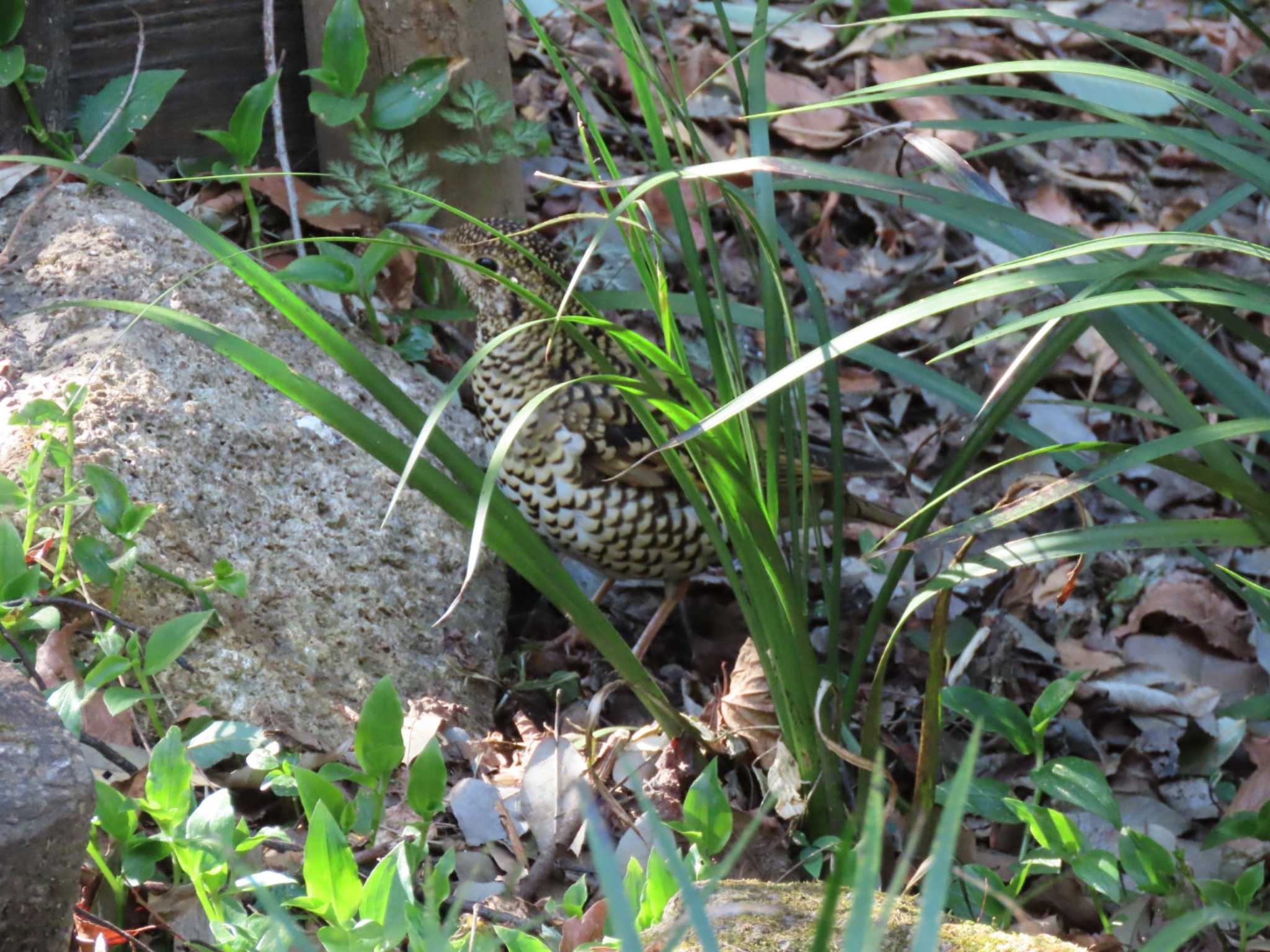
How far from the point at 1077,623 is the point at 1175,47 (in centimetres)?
368

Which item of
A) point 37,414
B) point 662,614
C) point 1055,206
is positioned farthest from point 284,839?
point 1055,206

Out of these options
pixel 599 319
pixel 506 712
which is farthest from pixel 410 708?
pixel 599 319

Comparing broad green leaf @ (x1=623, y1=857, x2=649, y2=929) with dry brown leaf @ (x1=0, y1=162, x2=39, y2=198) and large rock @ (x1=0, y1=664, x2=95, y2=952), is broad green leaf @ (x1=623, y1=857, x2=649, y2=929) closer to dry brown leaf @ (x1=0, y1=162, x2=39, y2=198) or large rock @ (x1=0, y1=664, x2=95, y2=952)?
large rock @ (x1=0, y1=664, x2=95, y2=952)


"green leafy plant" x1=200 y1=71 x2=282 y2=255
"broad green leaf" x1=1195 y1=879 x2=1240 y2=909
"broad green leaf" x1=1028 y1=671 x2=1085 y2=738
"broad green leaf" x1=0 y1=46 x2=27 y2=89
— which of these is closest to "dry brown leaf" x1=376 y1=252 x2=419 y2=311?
"green leafy plant" x1=200 y1=71 x2=282 y2=255

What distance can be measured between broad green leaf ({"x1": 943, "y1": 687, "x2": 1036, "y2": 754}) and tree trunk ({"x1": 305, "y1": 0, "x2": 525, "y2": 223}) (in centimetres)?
211

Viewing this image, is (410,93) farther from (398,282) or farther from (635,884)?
(635,884)

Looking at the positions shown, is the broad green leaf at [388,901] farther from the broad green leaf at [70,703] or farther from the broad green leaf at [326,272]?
the broad green leaf at [326,272]

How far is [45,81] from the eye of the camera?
3418mm

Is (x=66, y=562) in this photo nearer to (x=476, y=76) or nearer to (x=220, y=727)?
(x=220, y=727)

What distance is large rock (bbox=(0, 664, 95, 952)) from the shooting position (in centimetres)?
155

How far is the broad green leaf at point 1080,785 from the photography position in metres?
2.25

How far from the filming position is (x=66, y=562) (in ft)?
8.38

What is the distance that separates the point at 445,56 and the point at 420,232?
718 millimetres

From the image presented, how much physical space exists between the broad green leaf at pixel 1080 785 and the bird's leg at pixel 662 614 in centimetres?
146
